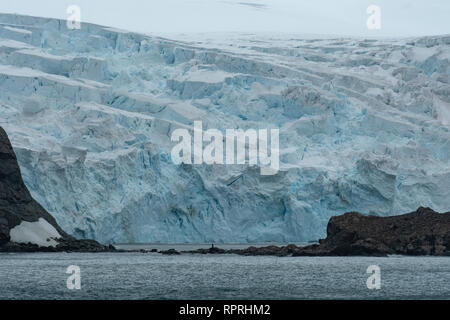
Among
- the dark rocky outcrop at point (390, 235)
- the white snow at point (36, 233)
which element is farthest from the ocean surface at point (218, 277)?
the white snow at point (36, 233)

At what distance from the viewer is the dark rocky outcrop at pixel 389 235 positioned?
38.3 m

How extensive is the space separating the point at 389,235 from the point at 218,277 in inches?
515

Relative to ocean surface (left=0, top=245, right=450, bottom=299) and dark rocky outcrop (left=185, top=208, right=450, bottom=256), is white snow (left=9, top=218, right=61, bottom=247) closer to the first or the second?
ocean surface (left=0, top=245, right=450, bottom=299)

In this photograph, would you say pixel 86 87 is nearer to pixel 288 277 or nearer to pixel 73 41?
pixel 73 41

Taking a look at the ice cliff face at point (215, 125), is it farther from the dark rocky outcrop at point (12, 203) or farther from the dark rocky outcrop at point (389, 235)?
the dark rocky outcrop at point (389, 235)

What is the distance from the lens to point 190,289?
24.8 metres

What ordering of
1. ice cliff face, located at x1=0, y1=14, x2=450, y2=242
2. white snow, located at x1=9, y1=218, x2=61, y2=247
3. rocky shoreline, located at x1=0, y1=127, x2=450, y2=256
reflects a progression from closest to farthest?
rocky shoreline, located at x1=0, y1=127, x2=450, y2=256 < white snow, located at x1=9, y1=218, x2=61, y2=247 < ice cliff face, located at x1=0, y1=14, x2=450, y2=242

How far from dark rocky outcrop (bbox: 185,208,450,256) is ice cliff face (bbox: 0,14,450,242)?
714 cm

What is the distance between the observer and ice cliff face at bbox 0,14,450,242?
44344 millimetres

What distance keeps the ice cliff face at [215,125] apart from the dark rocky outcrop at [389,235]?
7.14 m

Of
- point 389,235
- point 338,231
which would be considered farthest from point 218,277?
point 389,235

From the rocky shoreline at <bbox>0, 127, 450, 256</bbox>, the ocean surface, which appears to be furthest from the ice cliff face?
the ocean surface

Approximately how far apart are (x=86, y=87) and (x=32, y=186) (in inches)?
415
